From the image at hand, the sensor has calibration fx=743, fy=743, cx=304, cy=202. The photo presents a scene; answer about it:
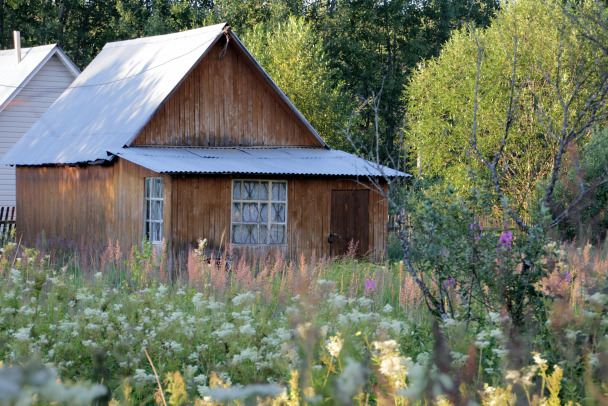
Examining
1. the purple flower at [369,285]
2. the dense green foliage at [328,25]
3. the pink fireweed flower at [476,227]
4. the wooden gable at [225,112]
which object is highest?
the dense green foliage at [328,25]

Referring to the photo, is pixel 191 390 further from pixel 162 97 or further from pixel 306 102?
pixel 306 102

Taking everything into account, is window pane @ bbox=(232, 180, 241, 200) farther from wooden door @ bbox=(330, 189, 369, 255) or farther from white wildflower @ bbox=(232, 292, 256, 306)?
white wildflower @ bbox=(232, 292, 256, 306)

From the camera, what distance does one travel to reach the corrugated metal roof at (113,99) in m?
16.2

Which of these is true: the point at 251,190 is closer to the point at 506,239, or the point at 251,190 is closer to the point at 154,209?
the point at 154,209

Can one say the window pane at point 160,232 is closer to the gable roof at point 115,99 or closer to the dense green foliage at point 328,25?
the gable roof at point 115,99

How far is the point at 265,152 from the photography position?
55.4 feet

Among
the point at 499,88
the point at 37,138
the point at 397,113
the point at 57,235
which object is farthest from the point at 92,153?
the point at 397,113

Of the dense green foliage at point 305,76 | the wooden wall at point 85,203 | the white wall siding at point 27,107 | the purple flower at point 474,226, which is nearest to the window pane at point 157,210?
the wooden wall at point 85,203

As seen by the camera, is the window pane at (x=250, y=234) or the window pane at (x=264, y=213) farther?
the window pane at (x=264, y=213)

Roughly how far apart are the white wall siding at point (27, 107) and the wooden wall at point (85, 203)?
14.9 ft

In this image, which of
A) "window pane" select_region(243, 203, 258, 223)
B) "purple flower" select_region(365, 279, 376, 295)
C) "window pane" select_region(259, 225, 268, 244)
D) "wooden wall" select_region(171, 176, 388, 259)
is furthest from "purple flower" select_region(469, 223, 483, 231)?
"window pane" select_region(259, 225, 268, 244)

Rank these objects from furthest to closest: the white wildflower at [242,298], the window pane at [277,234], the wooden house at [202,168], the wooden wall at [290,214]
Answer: the window pane at [277,234] → the wooden house at [202,168] → the wooden wall at [290,214] → the white wildflower at [242,298]

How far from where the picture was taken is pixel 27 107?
25.4 meters

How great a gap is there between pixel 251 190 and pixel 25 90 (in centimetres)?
1315
